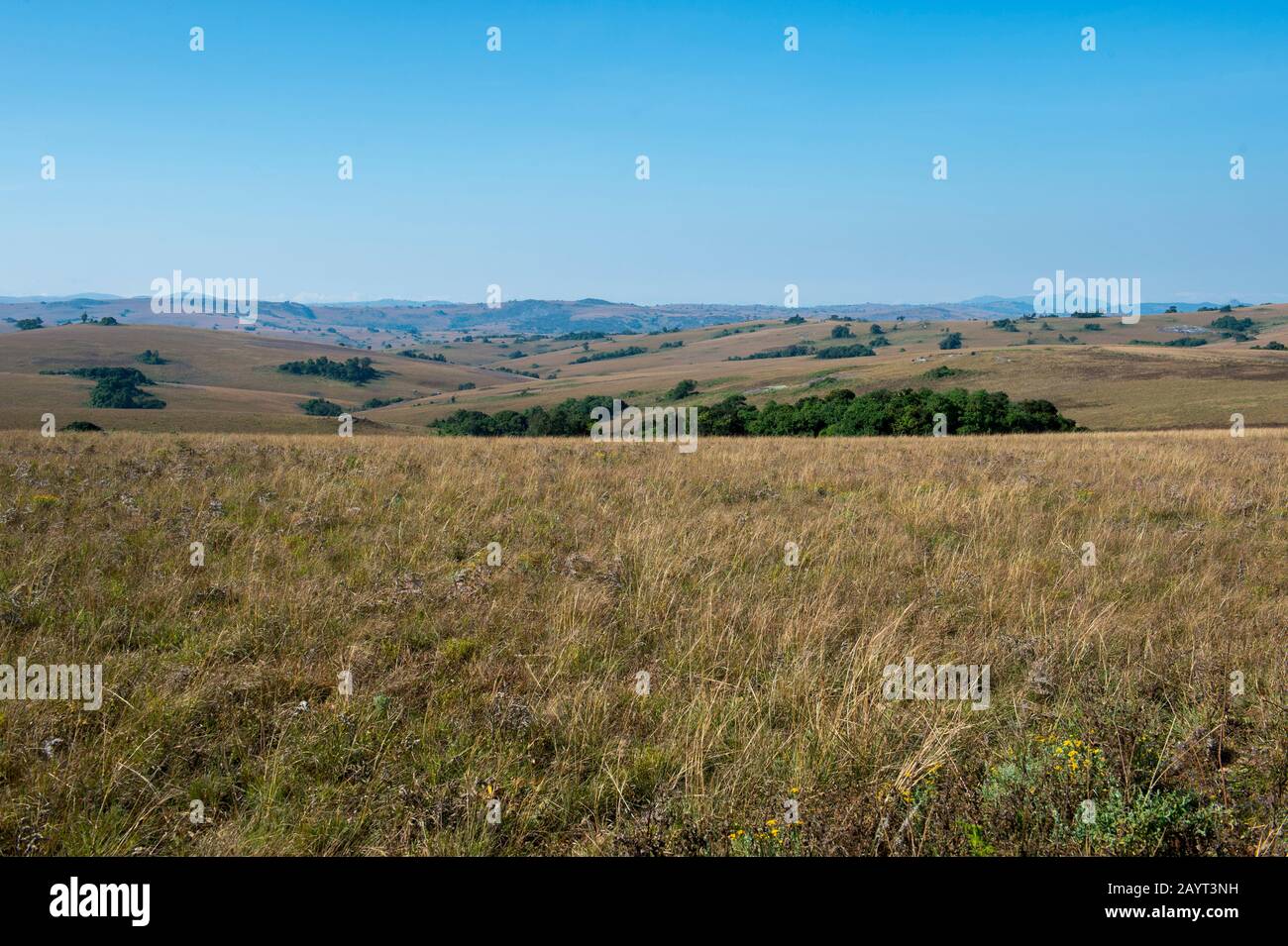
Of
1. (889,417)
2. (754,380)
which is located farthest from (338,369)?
(889,417)

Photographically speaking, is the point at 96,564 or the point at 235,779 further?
the point at 96,564

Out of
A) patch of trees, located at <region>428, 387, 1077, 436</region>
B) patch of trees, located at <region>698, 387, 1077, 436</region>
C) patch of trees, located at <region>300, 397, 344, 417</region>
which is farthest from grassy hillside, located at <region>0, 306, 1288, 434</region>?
patch of trees, located at <region>698, 387, 1077, 436</region>

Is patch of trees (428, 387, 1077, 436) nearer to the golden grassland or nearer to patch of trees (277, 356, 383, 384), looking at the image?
the golden grassland

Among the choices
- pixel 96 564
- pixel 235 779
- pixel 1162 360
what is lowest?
pixel 235 779

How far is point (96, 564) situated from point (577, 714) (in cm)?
509

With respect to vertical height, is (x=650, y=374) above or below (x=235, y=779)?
above

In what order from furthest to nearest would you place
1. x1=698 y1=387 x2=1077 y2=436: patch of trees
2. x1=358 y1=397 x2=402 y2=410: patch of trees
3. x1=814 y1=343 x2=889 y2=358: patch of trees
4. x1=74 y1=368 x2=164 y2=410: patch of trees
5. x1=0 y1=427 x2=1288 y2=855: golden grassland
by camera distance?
x1=814 y1=343 x2=889 y2=358: patch of trees, x1=358 y1=397 x2=402 y2=410: patch of trees, x1=74 y1=368 x2=164 y2=410: patch of trees, x1=698 y1=387 x2=1077 y2=436: patch of trees, x1=0 y1=427 x2=1288 y2=855: golden grassland

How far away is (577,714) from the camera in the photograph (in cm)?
428

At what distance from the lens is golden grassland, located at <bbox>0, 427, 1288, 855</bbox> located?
3.40 meters

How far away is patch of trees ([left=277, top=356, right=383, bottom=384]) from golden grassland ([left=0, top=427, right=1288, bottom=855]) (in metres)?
183

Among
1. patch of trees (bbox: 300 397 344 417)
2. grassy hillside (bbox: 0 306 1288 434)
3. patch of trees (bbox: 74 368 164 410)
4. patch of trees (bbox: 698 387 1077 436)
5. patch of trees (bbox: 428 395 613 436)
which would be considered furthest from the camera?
patch of trees (bbox: 300 397 344 417)

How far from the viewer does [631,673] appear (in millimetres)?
5035
